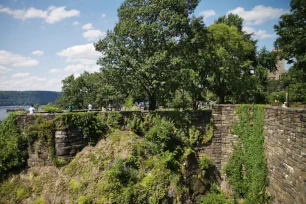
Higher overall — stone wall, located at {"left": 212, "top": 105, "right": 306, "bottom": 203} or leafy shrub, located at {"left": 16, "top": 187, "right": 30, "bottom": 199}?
stone wall, located at {"left": 212, "top": 105, "right": 306, "bottom": 203}

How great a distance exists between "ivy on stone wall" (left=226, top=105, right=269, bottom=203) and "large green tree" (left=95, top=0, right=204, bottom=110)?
4406 millimetres

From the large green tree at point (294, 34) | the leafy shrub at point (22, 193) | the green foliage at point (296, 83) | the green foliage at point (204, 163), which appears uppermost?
the large green tree at point (294, 34)

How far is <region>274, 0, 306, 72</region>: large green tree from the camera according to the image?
60.1 ft

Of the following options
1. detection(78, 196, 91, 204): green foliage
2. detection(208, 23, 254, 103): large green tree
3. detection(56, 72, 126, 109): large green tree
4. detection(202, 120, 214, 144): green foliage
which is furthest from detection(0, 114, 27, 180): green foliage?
detection(56, 72, 126, 109): large green tree

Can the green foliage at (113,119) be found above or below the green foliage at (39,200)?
above

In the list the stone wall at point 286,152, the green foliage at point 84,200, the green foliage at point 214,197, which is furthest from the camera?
the green foliage at point 214,197

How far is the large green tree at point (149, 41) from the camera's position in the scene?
11773mm

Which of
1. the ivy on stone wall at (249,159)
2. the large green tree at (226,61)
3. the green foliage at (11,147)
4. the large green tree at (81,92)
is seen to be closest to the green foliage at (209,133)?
the ivy on stone wall at (249,159)

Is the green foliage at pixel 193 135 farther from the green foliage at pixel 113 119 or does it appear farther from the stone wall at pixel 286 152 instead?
the green foliage at pixel 113 119

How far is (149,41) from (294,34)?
50.1 feet

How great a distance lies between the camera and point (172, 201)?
408 inches

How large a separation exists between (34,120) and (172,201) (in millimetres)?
8655

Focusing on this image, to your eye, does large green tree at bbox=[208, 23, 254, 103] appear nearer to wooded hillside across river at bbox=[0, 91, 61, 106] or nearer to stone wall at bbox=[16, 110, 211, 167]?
stone wall at bbox=[16, 110, 211, 167]

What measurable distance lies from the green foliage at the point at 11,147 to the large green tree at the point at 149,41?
6.13m
